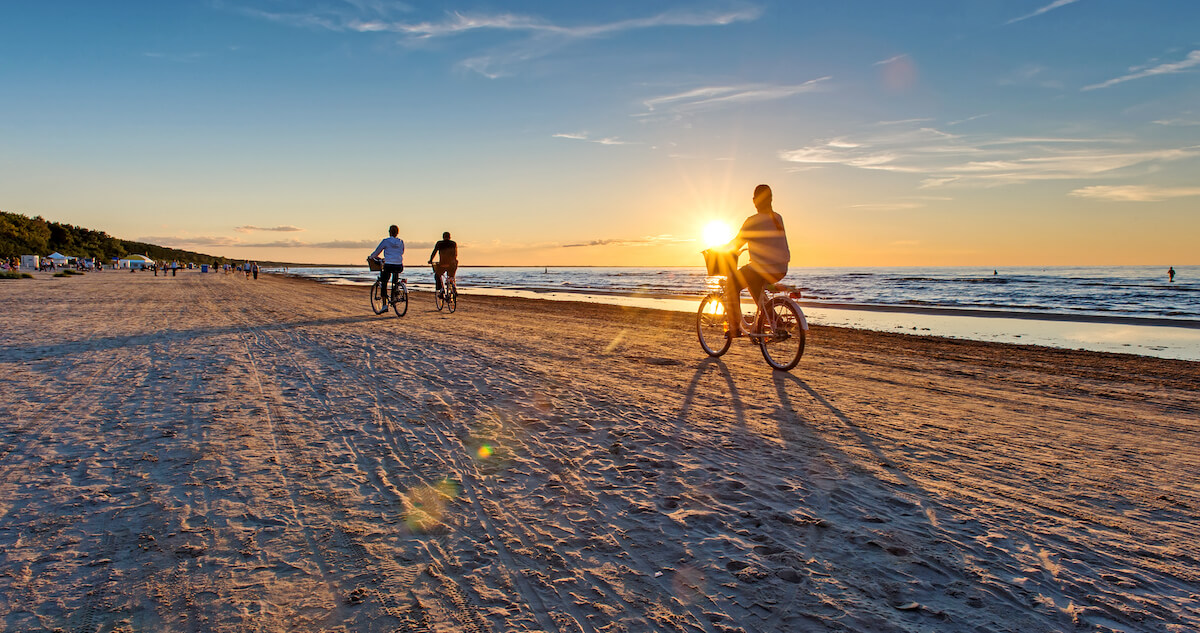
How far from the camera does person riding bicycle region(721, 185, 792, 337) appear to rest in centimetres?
746

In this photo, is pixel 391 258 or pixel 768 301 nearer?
pixel 768 301

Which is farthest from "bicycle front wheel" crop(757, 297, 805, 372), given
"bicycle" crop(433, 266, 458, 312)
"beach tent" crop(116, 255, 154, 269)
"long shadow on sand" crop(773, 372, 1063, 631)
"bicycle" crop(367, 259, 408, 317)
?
"beach tent" crop(116, 255, 154, 269)

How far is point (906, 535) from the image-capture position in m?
2.94

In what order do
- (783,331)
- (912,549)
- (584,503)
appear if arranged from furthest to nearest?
(783,331)
(584,503)
(912,549)

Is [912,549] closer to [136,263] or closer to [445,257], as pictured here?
[445,257]

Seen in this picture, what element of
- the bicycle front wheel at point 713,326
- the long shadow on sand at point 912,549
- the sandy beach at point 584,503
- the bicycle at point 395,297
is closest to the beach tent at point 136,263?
the bicycle at point 395,297

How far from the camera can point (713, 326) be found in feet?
29.1

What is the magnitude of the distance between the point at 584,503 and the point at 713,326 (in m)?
5.92

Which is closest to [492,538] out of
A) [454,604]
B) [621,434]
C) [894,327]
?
[454,604]

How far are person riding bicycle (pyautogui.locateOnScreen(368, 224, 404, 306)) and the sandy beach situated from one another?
25.8ft

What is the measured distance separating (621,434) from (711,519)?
1618 millimetres

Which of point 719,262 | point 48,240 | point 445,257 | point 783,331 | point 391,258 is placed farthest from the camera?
point 48,240

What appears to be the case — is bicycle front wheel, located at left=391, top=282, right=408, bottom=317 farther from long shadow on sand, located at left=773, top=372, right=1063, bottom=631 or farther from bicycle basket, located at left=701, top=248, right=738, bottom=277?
long shadow on sand, located at left=773, top=372, right=1063, bottom=631

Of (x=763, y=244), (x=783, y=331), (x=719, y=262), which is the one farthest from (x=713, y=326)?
(x=763, y=244)
